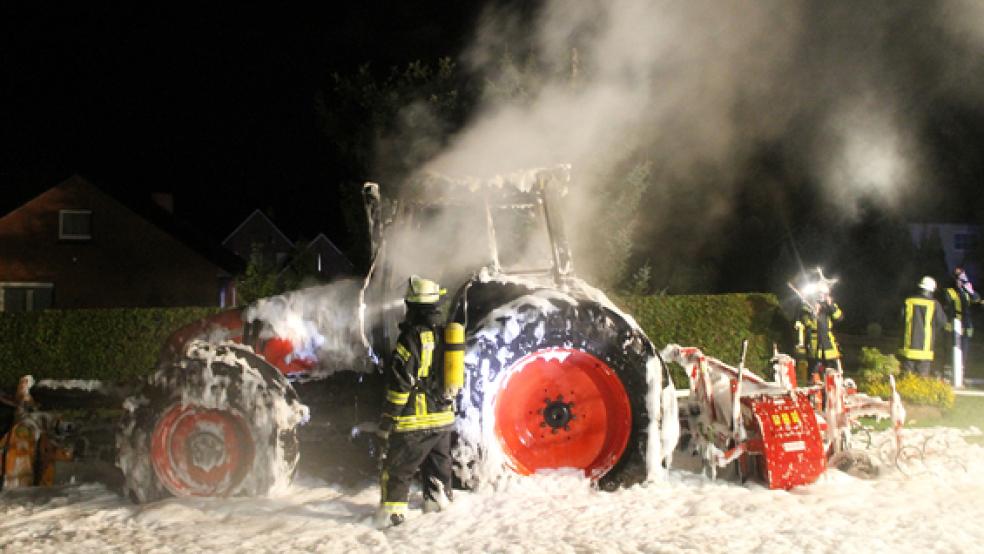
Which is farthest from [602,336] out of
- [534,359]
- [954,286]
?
[954,286]

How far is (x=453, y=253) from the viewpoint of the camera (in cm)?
738

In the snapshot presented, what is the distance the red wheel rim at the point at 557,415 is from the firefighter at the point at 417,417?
561 millimetres

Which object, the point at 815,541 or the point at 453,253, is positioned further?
the point at 453,253

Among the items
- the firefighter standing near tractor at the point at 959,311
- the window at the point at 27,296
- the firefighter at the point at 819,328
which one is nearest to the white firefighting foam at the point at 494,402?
the firefighter at the point at 819,328

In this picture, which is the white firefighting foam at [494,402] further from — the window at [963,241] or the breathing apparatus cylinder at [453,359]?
the window at [963,241]

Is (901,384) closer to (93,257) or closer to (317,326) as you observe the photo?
(317,326)

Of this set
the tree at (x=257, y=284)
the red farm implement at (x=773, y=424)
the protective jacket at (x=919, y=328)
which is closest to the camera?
the red farm implement at (x=773, y=424)

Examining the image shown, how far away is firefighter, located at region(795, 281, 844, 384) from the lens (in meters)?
10.6

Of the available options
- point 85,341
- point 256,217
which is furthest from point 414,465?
point 256,217

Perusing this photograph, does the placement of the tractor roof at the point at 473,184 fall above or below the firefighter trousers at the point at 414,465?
above

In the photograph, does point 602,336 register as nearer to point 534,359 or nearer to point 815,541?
point 534,359

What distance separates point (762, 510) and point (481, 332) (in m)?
2.26

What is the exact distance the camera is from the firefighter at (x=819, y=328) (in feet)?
34.9

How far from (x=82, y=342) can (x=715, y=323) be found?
11301mm
